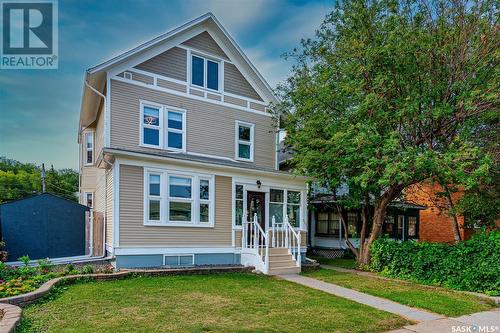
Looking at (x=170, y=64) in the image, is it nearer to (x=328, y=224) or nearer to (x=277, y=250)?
(x=277, y=250)

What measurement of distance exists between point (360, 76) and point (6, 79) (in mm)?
15463

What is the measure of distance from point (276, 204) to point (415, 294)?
625cm

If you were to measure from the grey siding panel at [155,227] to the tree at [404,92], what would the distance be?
3.48m

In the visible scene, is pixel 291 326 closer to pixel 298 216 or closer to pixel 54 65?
pixel 298 216

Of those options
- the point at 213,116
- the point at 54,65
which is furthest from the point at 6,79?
the point at 213,116

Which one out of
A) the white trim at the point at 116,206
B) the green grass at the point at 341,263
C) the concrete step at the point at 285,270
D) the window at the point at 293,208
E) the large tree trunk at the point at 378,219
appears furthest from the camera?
the window at the point at 293,208

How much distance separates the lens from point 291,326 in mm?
5629

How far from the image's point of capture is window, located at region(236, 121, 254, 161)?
13.8 m

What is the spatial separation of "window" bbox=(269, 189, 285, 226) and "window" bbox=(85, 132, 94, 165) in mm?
9657

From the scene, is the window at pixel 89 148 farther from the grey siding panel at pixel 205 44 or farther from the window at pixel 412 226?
the window at pixel 412 226

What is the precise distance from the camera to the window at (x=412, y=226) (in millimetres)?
21384

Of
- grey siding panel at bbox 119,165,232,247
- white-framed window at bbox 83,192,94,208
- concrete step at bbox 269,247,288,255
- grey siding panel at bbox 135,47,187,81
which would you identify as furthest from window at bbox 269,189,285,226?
white-framed window at bbox 83,192,94,208

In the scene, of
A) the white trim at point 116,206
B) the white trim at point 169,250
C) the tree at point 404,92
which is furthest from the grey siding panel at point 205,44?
the white trim at point 169,250

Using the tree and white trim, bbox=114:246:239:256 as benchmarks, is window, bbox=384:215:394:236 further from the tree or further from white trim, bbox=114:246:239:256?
white trim, bbox=114:246:239:256
